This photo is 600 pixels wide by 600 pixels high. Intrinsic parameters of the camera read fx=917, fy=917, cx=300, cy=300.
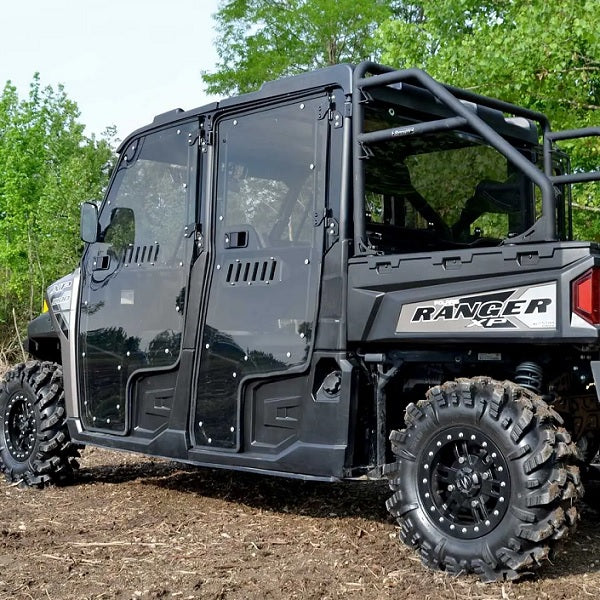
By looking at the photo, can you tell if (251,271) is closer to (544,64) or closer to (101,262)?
(101,262)

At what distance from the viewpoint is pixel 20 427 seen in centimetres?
692

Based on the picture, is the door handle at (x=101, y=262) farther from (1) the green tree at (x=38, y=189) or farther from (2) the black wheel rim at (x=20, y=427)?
(1) the green tree at (x=38, y=189)

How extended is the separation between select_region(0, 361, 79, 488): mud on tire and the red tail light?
4.04 meters

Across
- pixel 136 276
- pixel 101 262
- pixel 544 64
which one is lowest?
pixel 136 276

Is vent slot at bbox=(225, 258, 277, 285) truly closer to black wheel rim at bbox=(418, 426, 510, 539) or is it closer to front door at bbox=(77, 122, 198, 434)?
front door at bbox=(77, 122, 198, 434)

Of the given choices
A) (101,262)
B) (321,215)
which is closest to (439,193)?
(321,215)

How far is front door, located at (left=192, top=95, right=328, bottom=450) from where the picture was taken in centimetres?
495

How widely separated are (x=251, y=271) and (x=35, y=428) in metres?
2.49

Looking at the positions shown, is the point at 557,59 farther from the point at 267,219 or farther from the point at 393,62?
the point at 267,219

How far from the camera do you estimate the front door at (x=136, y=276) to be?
18.5ft

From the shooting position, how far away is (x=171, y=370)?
18.3 ft

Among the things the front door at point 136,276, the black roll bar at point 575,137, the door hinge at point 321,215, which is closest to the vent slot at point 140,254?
the front door at point 136,276

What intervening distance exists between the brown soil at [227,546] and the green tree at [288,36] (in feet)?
69.0

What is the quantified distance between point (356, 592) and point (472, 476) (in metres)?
0.74
